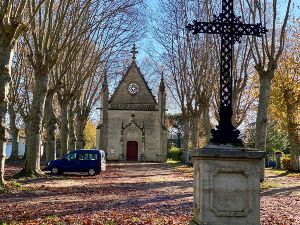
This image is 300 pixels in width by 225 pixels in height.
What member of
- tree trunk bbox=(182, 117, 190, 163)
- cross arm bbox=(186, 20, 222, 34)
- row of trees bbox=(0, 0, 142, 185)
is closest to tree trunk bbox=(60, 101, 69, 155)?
row of trees bbox=(0, 0, 142, 185)

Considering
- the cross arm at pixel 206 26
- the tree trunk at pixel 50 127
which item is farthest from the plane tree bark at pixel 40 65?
the cross arm at pixel 206 26

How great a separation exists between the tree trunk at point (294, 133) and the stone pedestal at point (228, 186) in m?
24.9

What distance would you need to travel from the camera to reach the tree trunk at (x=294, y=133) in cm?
2950

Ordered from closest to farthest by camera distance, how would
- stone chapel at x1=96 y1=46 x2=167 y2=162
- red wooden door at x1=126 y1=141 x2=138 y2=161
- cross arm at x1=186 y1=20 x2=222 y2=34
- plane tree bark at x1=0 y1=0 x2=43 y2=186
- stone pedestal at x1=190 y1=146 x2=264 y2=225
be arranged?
stone pedestal at x1=190 y1=146 x2=264 y2=225, cross arm at x1=186 y1=20 x2=222 y2=34, plane tree bark at x1=0 y1=0 x2=43 y2=186, stone chapel at x1=96 y1=46 x2=167 y2=162, red wooden door at x1=126 y1=141 x2=138 y2=161

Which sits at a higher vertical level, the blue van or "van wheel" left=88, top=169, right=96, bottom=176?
the blue van

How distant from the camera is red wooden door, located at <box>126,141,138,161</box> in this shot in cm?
4976

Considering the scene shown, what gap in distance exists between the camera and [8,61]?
13.6m

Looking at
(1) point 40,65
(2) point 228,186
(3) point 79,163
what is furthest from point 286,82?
(2) point 228,186

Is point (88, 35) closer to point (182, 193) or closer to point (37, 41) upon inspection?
point (37, 41)

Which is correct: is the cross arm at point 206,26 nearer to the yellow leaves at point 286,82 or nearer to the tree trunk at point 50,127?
the tree trunk at point 50,127

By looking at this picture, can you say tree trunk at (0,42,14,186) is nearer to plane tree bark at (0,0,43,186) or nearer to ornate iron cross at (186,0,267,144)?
plane tree bark at (0,0,43,186)

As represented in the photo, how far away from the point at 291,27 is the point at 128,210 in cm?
2372

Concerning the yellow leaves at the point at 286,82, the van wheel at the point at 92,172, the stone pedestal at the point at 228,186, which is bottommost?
the van wheel at the point at 92,172

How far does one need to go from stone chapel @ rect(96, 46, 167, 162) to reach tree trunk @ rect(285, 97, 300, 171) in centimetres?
2098
